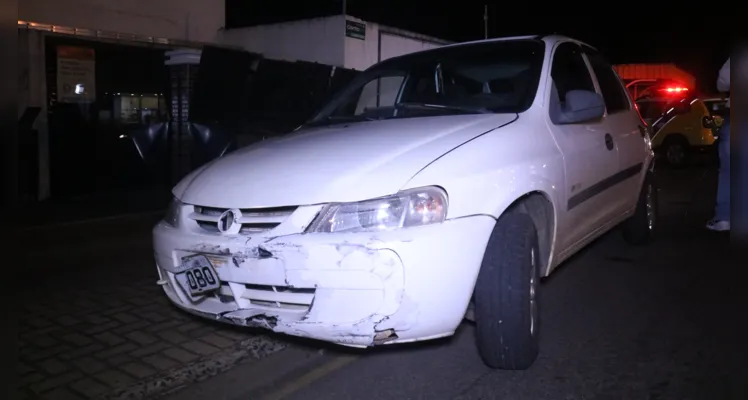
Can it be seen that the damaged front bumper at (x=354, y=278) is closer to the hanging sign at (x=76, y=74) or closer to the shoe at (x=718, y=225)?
the shoe at (x=718, y=225)

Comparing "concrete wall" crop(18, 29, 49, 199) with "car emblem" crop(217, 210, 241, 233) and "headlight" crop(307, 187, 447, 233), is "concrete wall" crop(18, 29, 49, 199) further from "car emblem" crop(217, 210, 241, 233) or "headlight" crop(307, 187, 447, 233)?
"headlight" crop(307, 187, 447, 233)

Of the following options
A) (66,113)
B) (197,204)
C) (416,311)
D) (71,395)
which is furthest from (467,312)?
(66,113)

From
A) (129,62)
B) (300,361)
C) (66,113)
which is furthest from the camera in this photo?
(129,62)

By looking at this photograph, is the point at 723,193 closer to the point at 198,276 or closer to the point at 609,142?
the point at 609,142

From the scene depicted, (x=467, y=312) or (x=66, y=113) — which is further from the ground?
(x=66, y=113)

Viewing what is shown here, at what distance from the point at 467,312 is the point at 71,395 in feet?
6.50

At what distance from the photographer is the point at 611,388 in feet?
10.9

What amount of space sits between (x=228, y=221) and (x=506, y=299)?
137 centimetres

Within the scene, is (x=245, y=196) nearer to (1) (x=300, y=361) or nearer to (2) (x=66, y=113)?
(1) (x=300, y=361)

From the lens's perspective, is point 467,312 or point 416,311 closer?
point 416,311

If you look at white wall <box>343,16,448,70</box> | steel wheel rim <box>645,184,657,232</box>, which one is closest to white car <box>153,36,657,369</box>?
steel wheel rim <box>645,184,657,232</box>

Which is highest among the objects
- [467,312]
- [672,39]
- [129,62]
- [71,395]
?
[672,39]

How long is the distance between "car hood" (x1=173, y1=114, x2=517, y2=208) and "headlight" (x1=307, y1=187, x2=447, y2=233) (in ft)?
0.13

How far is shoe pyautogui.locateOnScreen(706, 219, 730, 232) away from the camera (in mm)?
6950
